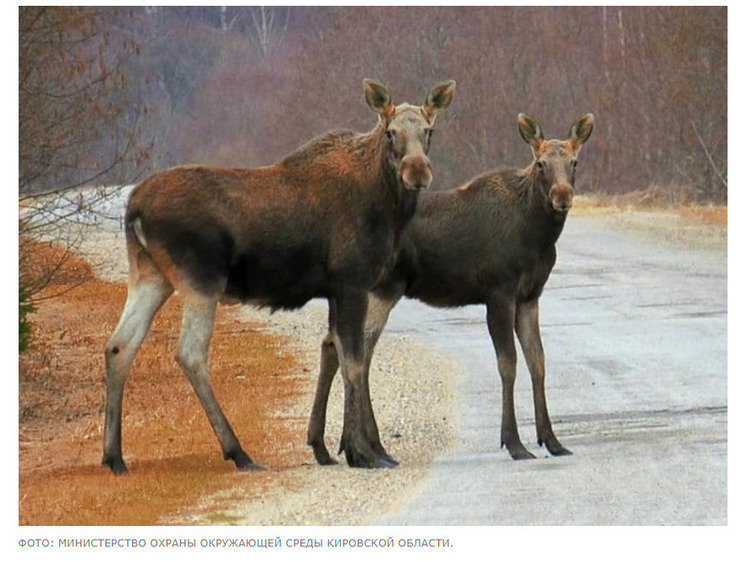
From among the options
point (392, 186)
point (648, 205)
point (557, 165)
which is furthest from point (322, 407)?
point (648, 205)

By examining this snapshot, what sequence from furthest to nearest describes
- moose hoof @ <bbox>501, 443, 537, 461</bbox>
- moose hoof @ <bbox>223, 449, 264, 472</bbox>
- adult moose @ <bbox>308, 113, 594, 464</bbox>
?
adult moose @ <bbox>308, 113, 594, 464</bbox> < moose hoof @ <bbox>501, 443, 537, 461</bbox> < moose hoof @ <bbox>223, 449, 264, 472</bbox>

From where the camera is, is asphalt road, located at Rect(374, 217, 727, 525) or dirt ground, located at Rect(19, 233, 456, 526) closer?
asphalt road, located at Rect(374, 217, 727, 525)

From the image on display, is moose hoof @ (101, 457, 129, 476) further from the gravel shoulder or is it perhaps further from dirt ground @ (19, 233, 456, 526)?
the gravel shoulder

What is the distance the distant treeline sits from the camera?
125ft

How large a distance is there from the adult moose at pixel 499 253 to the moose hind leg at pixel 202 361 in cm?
107

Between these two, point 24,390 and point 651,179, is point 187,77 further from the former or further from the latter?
point 24,390

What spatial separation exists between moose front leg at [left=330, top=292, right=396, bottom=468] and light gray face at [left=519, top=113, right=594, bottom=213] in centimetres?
167

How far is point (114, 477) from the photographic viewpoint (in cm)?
1263

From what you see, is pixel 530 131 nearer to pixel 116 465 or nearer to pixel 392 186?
pixel 392 186

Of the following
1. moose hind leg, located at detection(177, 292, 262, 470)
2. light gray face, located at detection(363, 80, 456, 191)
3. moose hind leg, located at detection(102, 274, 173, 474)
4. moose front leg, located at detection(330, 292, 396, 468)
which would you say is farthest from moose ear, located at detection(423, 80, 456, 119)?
moose hind leg, located at detection(102, 274, 173, 474)

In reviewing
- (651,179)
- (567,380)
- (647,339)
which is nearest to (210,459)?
(567,380)

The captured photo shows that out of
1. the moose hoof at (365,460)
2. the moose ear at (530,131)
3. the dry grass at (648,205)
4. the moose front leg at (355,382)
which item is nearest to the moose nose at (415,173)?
the moose front leg at (355,382)
